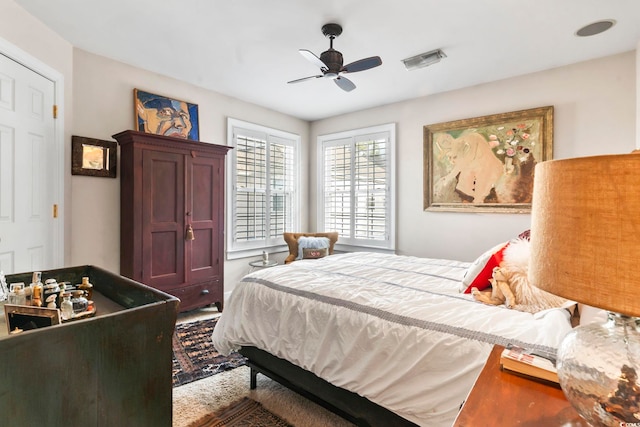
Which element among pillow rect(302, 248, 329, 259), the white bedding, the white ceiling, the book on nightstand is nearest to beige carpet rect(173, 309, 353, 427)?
the white bedding

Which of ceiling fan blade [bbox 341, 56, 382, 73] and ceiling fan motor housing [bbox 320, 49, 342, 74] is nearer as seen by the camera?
ceiling fan blade [bbox 341, 56, 382, 73]

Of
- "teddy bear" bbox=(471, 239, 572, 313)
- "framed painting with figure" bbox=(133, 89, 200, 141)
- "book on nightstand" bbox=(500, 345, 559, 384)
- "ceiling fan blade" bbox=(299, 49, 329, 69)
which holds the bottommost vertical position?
"book on nightstand" bbox=(500, 345, 559, 384)

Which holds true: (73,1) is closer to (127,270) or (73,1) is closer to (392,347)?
Answer: (127,270)

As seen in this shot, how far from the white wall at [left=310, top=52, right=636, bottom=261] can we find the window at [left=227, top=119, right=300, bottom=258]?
3.51ft

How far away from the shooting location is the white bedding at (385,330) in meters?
1.35

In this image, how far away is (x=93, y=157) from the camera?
3.03 meters

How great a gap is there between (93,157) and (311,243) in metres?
2.69

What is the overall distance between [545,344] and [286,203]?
13.8 feet

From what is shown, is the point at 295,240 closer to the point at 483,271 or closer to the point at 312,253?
the point at 312,253

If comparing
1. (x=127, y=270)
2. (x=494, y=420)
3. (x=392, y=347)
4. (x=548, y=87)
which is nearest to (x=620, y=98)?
(x=548, y=87)

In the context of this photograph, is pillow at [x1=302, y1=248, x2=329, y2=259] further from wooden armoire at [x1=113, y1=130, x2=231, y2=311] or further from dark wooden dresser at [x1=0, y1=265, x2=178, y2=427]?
dark wooden dresser at [x1=0, y1=265, x2=178, y2=427]

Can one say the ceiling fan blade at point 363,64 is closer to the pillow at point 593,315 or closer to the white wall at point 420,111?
the white wall at point 420,111

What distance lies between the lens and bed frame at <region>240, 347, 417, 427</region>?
157 cm

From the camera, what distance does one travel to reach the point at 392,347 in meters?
1.52
